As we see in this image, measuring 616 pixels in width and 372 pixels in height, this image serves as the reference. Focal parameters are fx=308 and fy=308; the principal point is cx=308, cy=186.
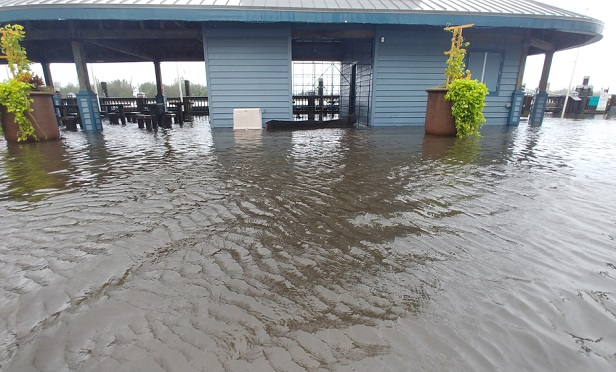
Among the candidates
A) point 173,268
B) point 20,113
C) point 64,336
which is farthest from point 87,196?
point 20,113

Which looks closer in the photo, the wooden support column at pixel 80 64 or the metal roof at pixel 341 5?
the metal roof at pixel 341 5

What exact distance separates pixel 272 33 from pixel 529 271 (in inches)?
399

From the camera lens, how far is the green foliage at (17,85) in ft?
23.7

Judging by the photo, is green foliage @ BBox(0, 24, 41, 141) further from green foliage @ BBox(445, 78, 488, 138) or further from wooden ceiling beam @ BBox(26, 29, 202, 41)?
green foliage @ BBox(445, 78, 488, 138)

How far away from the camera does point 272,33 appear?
1008 cm

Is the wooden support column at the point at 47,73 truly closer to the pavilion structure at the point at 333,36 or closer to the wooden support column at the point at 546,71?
the pavilion structure at the point at 333,36

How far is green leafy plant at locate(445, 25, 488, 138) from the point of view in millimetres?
7352

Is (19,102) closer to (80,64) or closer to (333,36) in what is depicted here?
(80,64)

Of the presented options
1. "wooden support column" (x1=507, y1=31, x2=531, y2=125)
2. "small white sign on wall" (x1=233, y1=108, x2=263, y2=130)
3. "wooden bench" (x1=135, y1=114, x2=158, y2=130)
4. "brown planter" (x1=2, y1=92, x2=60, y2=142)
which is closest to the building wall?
"wooden support column" (x1=507, y1=31, x2=531, y2=125)

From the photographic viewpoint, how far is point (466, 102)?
24.3ft

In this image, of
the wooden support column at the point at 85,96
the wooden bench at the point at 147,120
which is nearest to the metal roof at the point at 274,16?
the wooden support column at the point at 85,96

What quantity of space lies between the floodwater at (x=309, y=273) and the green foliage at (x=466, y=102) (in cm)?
363

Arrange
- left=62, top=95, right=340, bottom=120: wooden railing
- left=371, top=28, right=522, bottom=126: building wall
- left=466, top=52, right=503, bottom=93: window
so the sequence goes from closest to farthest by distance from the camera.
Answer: left=371, top=28, right=522, bottom=126: building wall, left=466, top=52, right=503, bottom=93: window, left=62, top=95, right=340, bottom=120: wooden railing

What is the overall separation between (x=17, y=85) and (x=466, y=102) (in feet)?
35.0
